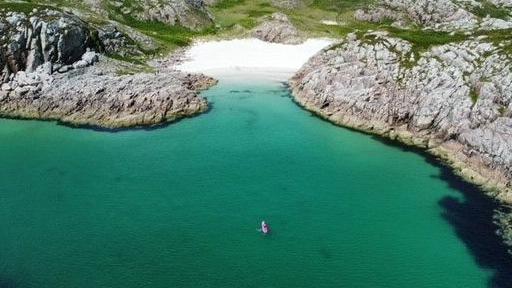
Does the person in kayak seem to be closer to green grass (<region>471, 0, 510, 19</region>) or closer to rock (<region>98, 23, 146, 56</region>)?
rock (<region>98, 23, 146, 56</region>)

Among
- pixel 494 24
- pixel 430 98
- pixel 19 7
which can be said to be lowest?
pixel 430 98

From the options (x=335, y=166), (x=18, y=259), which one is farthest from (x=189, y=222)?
(x=335, y=166)

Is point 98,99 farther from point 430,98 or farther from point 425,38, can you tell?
point 425,38

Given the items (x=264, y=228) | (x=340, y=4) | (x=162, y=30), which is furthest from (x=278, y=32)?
(x=264, y=228)

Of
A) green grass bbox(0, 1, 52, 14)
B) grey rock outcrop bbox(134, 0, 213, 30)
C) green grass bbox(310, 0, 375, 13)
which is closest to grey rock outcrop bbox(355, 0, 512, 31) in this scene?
green grass bbox(310, 0, 375, 13)

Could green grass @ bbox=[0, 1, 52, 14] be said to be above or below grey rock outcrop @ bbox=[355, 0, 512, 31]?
below

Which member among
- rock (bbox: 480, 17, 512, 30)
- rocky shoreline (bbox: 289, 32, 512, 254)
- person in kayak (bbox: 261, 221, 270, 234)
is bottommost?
person in kayak (bbox: 261, 221, 270, 234)

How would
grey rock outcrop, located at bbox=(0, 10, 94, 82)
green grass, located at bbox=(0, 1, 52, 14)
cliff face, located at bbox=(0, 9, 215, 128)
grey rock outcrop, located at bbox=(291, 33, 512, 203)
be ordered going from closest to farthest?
grey rock outcrop, located at bbox=(291, 33, 512, 203)
cliff face, located at bbox=(0, 9, 215, 128)
grey rock outcrop, located at bbox=(0, 10, 94, 82)
green grass, located at bbox=(0, 1, 52, 14)
